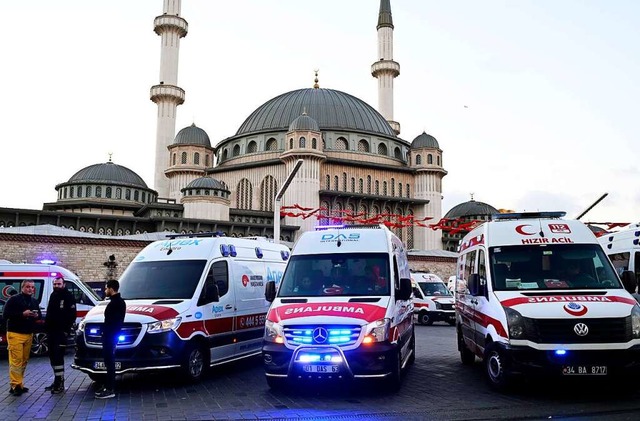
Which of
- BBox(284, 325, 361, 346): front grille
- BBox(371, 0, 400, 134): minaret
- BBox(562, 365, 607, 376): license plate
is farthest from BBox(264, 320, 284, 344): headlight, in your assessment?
BBox(371, 0, 400, 134): minaret

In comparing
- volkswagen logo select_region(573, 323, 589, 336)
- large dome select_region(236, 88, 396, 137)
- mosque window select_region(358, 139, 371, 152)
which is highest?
large dome select_region(236, 88, 396, 137)

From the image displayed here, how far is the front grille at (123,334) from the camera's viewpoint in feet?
28.7

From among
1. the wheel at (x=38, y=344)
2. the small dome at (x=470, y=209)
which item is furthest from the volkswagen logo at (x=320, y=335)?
the small dome at (x=470, y=209)

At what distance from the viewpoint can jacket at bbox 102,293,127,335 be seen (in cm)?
824

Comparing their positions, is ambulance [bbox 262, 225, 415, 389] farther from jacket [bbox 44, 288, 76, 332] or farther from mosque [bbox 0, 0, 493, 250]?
mosque [bbox 0, 0, 493, 250]

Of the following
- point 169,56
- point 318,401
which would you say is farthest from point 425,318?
point 169,56

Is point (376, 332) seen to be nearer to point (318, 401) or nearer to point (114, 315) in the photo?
point (318, 401)

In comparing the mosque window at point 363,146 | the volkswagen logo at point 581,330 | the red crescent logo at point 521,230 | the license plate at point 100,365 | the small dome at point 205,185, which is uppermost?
the mosque window at point 363,146

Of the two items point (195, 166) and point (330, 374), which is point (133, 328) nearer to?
point (330, 374)

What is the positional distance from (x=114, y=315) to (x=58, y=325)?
97cm

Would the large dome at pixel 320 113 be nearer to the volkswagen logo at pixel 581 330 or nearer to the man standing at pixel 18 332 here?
the man standing at pixel 18 332

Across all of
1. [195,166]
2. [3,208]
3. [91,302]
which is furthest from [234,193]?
[91,302]

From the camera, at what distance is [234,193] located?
57.2 meters

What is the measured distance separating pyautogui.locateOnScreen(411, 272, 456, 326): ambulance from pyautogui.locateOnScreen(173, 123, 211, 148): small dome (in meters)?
38.3
